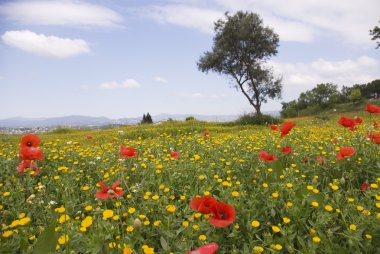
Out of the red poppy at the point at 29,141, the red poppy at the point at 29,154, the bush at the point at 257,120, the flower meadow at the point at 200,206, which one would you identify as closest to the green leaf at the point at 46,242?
the flower meadow at the point at 200,206

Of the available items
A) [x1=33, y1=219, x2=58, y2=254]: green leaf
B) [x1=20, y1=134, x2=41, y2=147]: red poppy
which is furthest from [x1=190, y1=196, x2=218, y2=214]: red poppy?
A: [x1=20, y1=134, x2=41, y2=147]: red poppy

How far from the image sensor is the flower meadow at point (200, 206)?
2.21 m

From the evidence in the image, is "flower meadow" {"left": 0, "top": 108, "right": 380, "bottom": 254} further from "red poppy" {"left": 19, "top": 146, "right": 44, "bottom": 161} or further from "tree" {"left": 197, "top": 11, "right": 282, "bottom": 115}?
"tree" {"left": 197, "top": 11, "right": 282, "bottom": 115}

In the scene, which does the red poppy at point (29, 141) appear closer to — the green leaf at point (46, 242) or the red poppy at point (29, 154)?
the red poppy at point (29, 154)

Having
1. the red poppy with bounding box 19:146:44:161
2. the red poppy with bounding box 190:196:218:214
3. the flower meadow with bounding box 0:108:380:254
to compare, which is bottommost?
the flower meadow with bounding box 0:108:380:254

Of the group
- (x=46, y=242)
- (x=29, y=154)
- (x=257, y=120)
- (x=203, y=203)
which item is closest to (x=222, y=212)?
(x=203, y=203)

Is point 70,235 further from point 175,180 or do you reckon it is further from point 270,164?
point 270,164

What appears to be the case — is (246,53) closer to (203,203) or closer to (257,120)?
(257,120)

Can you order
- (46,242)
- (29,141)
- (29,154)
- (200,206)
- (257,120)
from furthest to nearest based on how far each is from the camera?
(257,120) → (29,141) → (29,154) → (46,242) → (200,206)

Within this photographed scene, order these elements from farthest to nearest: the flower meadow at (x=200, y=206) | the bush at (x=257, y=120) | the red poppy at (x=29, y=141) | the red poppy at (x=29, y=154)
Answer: the bush at (x=257, y=120) < the red poppy at (x=29, y=141) < the red poppy at (x=29, y=154) < the flower meadow at (x=200, y=206)

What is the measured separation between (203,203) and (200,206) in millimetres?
35

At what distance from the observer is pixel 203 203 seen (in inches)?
64.9

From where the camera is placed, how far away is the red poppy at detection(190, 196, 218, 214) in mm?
1634

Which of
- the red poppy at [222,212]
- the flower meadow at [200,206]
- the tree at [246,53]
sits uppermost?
the tree at [246,53]
